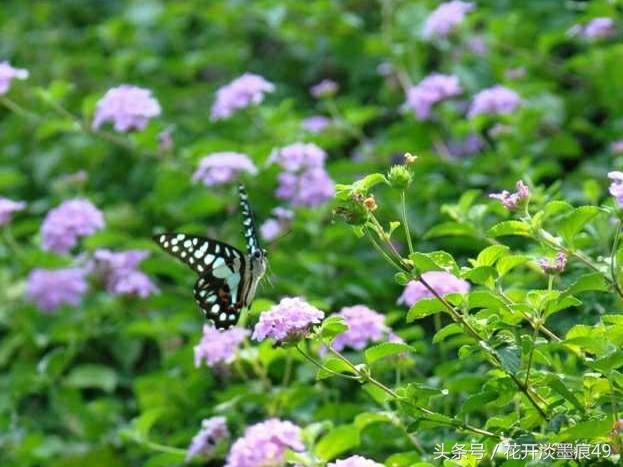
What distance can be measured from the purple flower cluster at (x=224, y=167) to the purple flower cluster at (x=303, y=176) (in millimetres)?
119

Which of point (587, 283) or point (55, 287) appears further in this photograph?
point (55, 287)

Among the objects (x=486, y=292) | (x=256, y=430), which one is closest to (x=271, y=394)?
(x=256, y=430)

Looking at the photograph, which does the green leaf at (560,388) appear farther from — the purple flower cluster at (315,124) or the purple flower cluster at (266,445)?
the purple flower cluster at (315,124)

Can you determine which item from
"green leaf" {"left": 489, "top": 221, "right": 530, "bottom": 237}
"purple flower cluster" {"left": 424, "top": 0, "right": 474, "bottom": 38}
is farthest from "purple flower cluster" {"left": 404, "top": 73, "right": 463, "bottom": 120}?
"green leaf" {"left": 489, "top": 221, "right": 530, "bottom": 237}

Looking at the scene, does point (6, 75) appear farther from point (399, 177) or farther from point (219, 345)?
point (399, 177)

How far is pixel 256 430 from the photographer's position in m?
2.38

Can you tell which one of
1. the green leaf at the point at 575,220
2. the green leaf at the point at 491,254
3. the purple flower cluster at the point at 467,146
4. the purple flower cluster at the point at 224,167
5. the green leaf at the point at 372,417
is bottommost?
the green leaf at the point at 372,417

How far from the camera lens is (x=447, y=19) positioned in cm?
399

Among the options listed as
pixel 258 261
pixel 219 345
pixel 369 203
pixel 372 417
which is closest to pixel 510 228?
pixel 369 203

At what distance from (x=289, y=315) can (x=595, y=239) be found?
1002mm

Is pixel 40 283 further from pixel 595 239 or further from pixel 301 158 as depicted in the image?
pixel 595 239

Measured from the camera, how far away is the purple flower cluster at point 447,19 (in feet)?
13.1

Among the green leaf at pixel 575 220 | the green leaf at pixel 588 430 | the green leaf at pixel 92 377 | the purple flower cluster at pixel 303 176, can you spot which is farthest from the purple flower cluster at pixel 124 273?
the green leaf at pixel 588 430

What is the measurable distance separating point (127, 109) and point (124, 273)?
1.93ft
